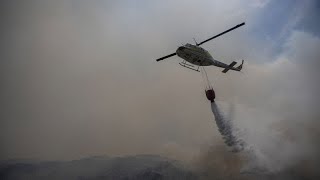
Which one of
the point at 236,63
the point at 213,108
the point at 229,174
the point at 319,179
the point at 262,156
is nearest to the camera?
the point at 236,63

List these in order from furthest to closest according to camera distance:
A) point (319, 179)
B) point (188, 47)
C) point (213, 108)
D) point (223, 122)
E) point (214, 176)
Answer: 1. point (214, 176)
2. point (319, 179)
3. point (223, 122)
4. point (213, 108)
5. point (188, 47)

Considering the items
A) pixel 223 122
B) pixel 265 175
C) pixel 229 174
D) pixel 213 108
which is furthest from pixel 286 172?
pixel 213 108

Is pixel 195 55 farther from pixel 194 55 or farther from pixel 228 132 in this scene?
pixel 228 132

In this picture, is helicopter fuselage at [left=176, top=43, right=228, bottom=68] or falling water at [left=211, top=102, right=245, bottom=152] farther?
falling water at [left=211, top=102, right=245, bottom=152]

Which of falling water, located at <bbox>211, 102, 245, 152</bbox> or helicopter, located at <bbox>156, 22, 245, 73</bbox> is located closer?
helicopter, located at <bbox>156, 22, 245, 73</bbox>

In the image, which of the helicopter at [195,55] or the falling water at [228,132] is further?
the falling water at [228,132]

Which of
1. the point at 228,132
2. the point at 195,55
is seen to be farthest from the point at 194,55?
the point at 228,132

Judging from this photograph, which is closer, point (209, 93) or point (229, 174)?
point (209, 93)

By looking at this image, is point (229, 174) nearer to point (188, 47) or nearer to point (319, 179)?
point (319, 179)

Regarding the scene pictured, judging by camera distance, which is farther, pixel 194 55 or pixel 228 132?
pixel 228 132

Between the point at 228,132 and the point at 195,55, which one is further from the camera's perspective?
the point at 228,132

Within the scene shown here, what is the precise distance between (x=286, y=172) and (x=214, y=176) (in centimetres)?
5065

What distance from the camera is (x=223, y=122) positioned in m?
71.4

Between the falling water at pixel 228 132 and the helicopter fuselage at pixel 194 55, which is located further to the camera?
the falling water at pixel 228 132
